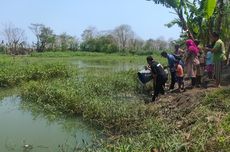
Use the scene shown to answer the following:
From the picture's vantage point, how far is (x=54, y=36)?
2458 inches

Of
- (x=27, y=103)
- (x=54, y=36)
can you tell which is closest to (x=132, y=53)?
(x=54, y=36)

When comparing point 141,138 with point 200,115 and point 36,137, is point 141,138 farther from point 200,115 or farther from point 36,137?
point 36,137

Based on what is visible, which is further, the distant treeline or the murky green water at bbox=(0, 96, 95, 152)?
the distant treeline

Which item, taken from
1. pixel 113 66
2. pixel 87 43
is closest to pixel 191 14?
pixel 113 66

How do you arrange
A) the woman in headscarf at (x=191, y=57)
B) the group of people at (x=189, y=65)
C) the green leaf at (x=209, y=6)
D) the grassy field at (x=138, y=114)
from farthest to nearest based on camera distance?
the green leaf at (x=209, y=6), the woman in headscarf at (x=191, y=57), the group of people at (x=189, y=65), the grassy field at (x=138, y=114)

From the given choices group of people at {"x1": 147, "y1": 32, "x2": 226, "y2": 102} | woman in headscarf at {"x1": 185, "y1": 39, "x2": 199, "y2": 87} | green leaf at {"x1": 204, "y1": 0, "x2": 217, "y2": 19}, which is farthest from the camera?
green leaf at {"x1": 204, "y1": 0, "x2": 217, "y2": 19}

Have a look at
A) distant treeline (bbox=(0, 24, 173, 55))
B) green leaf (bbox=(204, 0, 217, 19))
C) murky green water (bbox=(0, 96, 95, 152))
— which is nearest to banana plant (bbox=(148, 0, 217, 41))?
green leaf (bbox=(204, 0, 217, 19))

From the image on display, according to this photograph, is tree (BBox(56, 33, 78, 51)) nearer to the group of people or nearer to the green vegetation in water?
the green vegetation in water

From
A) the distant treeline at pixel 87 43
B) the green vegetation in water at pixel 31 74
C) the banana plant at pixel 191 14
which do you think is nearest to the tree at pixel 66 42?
the distant treeline at pixel 87 43

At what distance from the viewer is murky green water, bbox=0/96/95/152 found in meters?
6.88

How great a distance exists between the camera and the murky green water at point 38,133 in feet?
22.6

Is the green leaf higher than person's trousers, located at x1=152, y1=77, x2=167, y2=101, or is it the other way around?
the green leaf

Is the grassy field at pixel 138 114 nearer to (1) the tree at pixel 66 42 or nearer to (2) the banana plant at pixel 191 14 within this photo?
(2) the banana plant at pixel 191 14

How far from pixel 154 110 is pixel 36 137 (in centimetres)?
258
